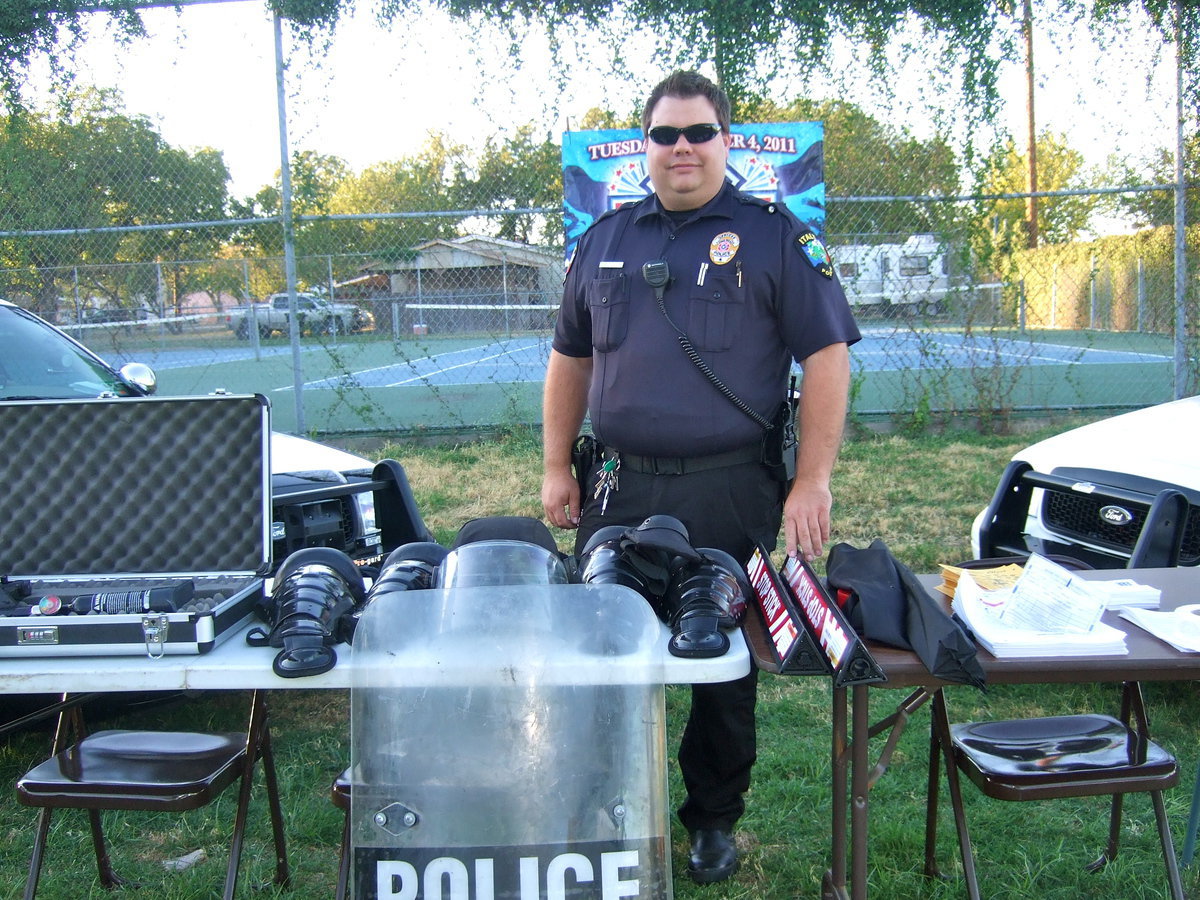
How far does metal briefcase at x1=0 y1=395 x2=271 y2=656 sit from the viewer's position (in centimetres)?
262

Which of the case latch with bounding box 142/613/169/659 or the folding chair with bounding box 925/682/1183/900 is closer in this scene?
the case latch with bounding box 142/613/169/659

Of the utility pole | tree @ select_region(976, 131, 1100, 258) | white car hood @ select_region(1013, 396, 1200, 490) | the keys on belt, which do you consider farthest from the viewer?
tree @ select_region(976, 131, 1100, 258)

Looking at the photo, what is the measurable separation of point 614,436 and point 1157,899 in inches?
74.7

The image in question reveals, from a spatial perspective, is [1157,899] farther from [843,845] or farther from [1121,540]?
[1121,540]

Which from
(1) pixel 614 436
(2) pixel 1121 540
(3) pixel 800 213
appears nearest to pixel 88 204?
(3) pixel 800 213

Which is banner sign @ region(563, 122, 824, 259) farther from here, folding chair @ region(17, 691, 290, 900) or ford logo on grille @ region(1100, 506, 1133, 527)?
folding chair @ region(17, 691, 290, 900)

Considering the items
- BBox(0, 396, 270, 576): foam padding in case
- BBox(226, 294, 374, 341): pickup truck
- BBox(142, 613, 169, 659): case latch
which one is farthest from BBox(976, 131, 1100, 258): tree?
BBox(142, 613, 169, 659): case latch

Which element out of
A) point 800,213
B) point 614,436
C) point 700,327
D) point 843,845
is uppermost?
point 800,213

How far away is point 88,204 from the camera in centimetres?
804

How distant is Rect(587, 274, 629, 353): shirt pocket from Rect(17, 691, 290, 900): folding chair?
1.30m

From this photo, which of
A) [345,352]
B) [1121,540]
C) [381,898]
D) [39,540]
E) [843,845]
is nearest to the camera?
[381,898]

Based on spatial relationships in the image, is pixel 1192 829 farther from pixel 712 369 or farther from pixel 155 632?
pixel 155 632

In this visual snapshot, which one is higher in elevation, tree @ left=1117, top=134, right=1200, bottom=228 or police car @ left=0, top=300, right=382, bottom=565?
tree @ left=1117, top=134, right=1200, bottom=228

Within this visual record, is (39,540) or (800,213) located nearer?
(39,540)
